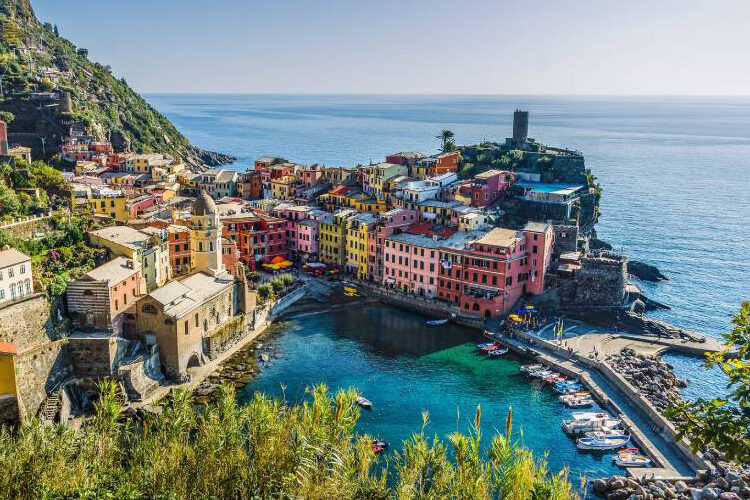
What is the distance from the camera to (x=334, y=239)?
76.9 meters

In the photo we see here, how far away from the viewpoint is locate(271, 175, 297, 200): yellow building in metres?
94.4

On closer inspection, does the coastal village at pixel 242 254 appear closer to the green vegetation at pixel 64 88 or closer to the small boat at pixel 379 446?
the green vegetation at pixel 64 88

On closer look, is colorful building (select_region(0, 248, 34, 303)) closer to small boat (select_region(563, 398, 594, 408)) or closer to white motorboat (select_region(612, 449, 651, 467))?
small boat (select_region(563, 398, 594, 408))

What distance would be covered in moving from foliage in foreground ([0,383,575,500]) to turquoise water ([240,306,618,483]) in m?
11.0

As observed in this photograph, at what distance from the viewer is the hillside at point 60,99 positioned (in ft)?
345

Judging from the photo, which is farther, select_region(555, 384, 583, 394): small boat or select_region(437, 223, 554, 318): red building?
select_region(437, 223, 554, 318): red building

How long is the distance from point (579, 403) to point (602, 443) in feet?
19.0

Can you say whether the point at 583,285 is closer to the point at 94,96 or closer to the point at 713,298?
Answer: the point at 713,298

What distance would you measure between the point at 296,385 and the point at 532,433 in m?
17.9

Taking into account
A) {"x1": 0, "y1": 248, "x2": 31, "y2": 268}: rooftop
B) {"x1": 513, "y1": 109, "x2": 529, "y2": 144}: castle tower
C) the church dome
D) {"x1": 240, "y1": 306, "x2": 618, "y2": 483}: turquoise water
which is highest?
{"x1": 513, "y1": 109, "x2": 529, "y2": 144}: castle tower

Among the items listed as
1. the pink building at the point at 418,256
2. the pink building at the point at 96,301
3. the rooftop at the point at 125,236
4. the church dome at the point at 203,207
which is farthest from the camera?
the pink building at the point at 418,256

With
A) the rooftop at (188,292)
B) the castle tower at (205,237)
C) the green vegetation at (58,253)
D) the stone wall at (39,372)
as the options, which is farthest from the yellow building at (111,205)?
the stone wall at (39,372)

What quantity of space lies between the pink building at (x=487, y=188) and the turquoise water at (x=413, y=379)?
76.4 feet

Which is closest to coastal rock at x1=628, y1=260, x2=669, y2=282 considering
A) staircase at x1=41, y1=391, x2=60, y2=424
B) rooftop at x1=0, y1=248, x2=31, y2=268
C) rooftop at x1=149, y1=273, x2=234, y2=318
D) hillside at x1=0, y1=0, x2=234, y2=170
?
rooftop at x1=149, y1=273, x2=234, y2=318
